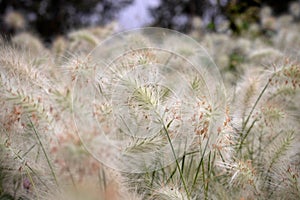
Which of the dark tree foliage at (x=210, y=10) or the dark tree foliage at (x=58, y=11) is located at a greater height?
the dark tree foliage at (x=58, y=11)

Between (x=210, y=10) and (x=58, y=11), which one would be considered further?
(x=58, y=11)

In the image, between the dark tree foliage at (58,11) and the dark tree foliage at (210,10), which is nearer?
the dark tree foliage at (210,10)

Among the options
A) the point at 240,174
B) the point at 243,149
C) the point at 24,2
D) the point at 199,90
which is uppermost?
the point at 24,2

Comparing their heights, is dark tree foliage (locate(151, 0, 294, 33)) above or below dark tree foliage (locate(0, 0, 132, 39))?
below

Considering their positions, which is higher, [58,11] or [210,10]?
[58,11]

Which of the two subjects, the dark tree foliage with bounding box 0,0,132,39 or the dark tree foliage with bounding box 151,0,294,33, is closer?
the dark tree foliage with bounding box 151,0,294,33

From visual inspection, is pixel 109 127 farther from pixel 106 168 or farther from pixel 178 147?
pixel 178 147

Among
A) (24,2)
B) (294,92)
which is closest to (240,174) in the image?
(294,92)

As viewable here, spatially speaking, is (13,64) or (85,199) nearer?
(85,199)
